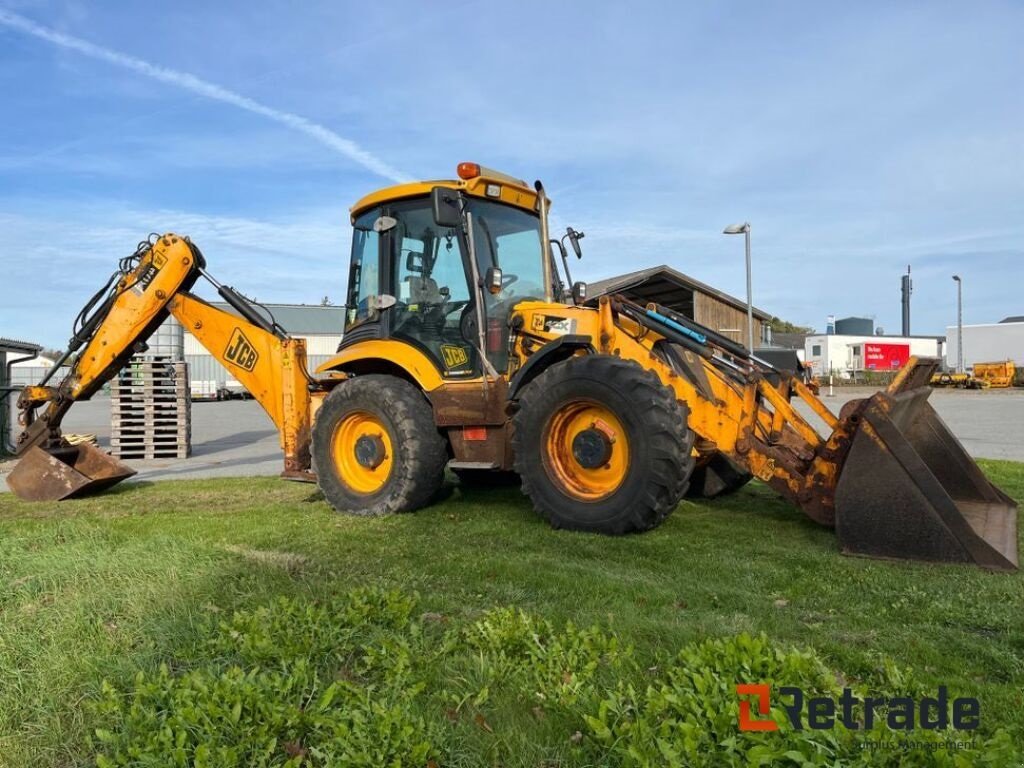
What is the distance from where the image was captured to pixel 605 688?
294cm

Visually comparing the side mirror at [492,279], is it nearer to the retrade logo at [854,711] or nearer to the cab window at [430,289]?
the cab window at [430,289]

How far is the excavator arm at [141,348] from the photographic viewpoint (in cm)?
809

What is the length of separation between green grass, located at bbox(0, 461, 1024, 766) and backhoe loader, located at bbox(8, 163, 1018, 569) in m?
0.39

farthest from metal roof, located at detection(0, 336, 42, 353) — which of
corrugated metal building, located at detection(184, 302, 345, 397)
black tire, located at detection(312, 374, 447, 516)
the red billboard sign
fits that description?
the red billboard sign

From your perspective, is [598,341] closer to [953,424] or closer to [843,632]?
[843,632]

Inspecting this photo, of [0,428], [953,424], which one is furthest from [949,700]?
[953,424]

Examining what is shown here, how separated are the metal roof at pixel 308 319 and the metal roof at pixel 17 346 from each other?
1448 inches

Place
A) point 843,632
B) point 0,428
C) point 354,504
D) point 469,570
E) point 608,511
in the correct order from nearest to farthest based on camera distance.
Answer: point 843,632 → point 469,570 → point 608,511 → point 354,504 → point 0,428

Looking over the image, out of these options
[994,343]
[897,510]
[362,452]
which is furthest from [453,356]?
[994,343]

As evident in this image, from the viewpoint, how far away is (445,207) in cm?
655

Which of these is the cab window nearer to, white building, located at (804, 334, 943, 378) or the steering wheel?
the steering wheel

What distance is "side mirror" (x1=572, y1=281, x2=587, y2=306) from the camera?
25.2ft

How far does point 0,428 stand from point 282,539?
10.6 meters

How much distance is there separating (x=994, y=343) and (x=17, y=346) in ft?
172
